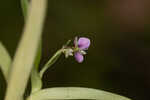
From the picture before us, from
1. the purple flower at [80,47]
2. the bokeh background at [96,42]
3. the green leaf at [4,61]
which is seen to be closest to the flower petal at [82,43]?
the purple flower at [80,47]

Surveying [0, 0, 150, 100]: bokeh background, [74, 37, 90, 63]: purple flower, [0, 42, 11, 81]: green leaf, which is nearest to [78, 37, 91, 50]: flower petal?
[74, 37, 90, 63]: purple flower

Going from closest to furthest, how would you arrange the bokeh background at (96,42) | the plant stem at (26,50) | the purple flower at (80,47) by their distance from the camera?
the plant stem at (26,50) < the purple flower at (80,47) < the bokeh background at (96,42)

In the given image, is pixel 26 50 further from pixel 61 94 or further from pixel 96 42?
pixel 96 42

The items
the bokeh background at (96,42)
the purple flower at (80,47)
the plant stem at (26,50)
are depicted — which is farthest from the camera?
the bokeh background at (96,42)

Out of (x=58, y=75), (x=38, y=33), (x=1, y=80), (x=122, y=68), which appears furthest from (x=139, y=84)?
(x=38, y=33)

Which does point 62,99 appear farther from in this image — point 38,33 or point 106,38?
point 106,38

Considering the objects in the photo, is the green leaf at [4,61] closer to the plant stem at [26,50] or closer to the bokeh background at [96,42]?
the plant stem at [26,50]
